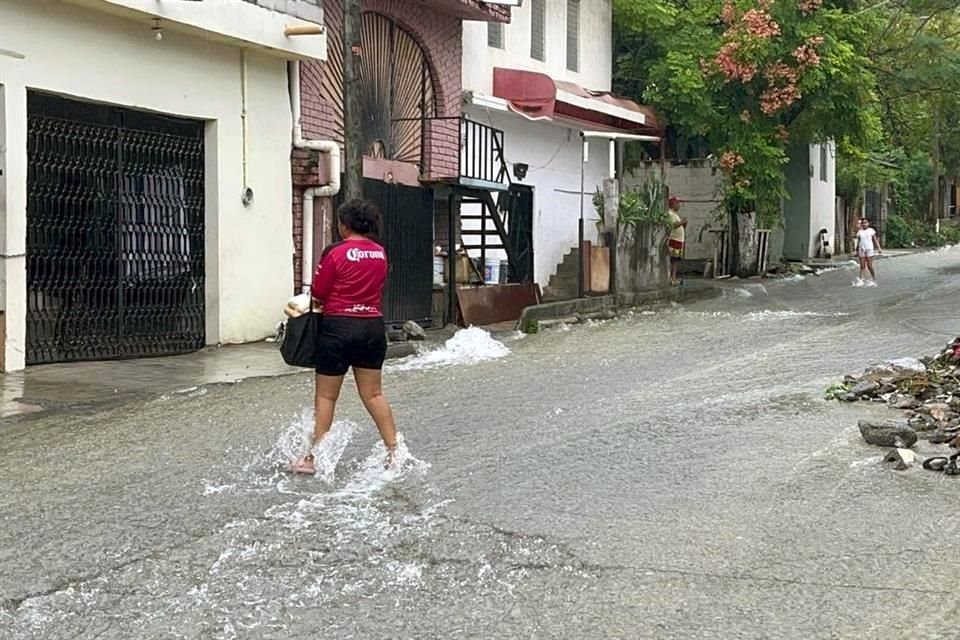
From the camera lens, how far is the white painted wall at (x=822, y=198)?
38094 mm

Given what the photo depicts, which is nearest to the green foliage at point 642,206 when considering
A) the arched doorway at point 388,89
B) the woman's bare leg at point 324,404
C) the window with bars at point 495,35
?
the window with bars at point 495,35

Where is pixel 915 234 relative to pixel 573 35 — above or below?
below

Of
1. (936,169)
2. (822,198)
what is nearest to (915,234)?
(936,169)

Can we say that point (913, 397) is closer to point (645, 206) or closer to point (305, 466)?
point (305, 466)

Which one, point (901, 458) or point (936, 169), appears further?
point (936, 169)

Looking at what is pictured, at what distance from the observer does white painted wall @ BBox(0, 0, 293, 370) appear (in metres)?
11.8

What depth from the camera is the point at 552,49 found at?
23500 millimetres

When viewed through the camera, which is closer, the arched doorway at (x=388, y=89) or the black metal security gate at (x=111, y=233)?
the black metal security gate at (x=111, y=233)

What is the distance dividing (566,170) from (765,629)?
2023 cm

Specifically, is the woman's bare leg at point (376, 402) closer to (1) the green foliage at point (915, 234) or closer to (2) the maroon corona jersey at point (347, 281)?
→ (2) the maroon corona jersey at point (347, 281)

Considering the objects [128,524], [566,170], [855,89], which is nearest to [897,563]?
[128,524]

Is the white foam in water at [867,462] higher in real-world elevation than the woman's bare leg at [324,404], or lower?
lower

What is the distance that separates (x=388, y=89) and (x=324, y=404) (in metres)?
11.3

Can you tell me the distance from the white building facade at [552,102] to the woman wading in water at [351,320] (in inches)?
497
